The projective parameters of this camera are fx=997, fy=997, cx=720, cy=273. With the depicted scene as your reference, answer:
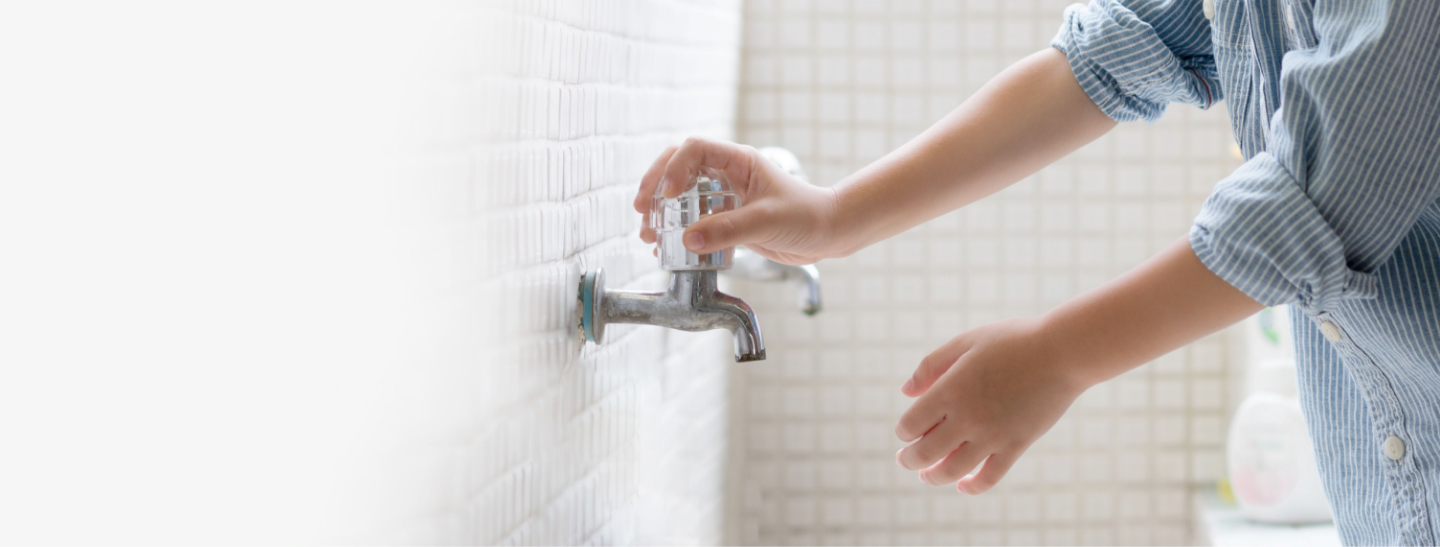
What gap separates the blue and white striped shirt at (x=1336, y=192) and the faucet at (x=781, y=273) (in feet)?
1.11

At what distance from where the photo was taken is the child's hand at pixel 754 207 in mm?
508

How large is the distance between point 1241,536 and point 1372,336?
0.80 m

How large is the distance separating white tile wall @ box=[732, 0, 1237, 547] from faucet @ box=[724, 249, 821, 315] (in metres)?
0.32

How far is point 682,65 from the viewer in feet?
2.84

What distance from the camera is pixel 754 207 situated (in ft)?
1.77

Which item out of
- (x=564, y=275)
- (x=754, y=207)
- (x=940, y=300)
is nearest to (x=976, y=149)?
(x=754, y=207)

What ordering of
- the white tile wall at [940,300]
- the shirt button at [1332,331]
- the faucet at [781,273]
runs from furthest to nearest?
the white tile wall at [940,300] → the faucet at [781,273] → the shirt button at [1332,331]

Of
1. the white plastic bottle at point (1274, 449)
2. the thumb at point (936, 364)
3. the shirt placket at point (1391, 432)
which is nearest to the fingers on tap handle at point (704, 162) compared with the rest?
the thumb at point (936, 364)

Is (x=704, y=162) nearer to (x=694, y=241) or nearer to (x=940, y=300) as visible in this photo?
(x=694, y=241)

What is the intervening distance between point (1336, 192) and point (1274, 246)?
3 centimetres

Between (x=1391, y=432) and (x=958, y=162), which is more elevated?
(x=958, y=162)

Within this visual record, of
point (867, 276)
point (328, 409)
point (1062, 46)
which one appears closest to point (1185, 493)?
point (867, 276)

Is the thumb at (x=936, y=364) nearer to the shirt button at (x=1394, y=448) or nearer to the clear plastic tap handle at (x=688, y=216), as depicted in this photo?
the clear plastic tap handle at (x=688, y=216)

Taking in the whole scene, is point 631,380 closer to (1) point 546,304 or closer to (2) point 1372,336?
(1) point 546,304
